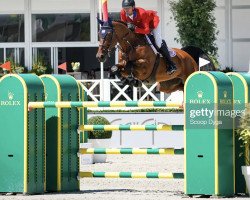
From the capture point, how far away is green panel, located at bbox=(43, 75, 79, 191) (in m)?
14.4

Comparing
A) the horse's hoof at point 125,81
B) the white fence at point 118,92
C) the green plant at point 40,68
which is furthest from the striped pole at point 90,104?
the green plant at point 40,68

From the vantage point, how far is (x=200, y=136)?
44.0 feet

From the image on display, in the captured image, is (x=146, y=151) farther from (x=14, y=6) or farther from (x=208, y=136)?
(x=14, y=6)

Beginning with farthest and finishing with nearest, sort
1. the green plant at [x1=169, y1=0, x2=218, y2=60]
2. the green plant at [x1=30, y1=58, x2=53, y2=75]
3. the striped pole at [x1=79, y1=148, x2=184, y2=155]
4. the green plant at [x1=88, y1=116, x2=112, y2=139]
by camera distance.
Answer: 1. the green plant at [x1=30, y1=58, x2=53, y2=75]
2. the green plant at [x1=169, y1=0, x2=218, y2=60]
3. the green plant at [x1=88, y1=116, x2=112, y2=139]
4. the striped pole at [x1=79, y1=148, x2=184, y2=155]

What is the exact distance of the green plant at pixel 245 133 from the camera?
13.3 metres

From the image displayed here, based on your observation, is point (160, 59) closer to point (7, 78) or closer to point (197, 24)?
point (7, 78)

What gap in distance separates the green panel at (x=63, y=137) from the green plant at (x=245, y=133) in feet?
7.73

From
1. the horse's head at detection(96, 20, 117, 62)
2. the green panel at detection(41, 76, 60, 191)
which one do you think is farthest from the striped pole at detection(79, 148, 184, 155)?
the horse's head at detection(96, 20, 117, 62)

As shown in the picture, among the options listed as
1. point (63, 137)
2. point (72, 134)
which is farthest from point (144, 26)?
point (63, 137)

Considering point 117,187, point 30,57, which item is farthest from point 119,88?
point 117,187

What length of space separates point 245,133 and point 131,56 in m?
4.37

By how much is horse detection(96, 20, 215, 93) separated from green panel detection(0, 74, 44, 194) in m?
2.81

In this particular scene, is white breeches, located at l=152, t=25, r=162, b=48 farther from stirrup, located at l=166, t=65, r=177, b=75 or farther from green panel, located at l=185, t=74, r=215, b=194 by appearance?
green panel, located at l=185, t=74, r=215, b=194

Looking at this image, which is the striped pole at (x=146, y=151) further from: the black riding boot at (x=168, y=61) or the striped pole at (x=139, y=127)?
the black riding boot at (x=168, y=61)
